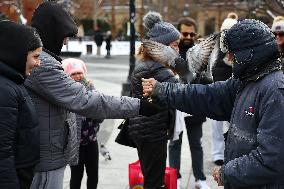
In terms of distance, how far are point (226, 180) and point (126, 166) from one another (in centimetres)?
384

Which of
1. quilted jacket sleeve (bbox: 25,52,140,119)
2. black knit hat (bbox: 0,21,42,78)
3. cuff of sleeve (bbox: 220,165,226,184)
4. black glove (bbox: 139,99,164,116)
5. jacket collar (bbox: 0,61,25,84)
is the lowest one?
cuff of sleeve (bbox: 220,165,226,184)

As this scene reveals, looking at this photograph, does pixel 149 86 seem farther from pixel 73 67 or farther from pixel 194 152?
pixel 194 152

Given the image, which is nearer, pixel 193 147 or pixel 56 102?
pixel 56 102

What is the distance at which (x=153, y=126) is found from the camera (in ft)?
13.5

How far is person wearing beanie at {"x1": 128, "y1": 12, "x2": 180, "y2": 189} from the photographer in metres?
4.09

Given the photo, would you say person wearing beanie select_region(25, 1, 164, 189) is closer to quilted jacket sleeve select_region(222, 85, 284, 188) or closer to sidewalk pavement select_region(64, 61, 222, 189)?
quilted jacket sleeve select_region(222, 85, 284, 188)

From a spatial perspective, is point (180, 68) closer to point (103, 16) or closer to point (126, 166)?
point (126, 166)

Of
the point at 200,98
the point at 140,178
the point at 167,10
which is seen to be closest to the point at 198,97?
the point at 200,98

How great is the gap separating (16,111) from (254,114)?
1.24 meters

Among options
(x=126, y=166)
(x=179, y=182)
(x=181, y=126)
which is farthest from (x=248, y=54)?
(x=126, y=166)

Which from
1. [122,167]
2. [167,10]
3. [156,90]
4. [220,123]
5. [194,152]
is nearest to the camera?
[156,90]

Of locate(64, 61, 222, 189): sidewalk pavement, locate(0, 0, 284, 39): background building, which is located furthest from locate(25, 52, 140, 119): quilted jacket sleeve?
locate(0, 0, 284, 39): background building

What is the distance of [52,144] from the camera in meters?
3.19

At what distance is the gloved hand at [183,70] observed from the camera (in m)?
3.97
